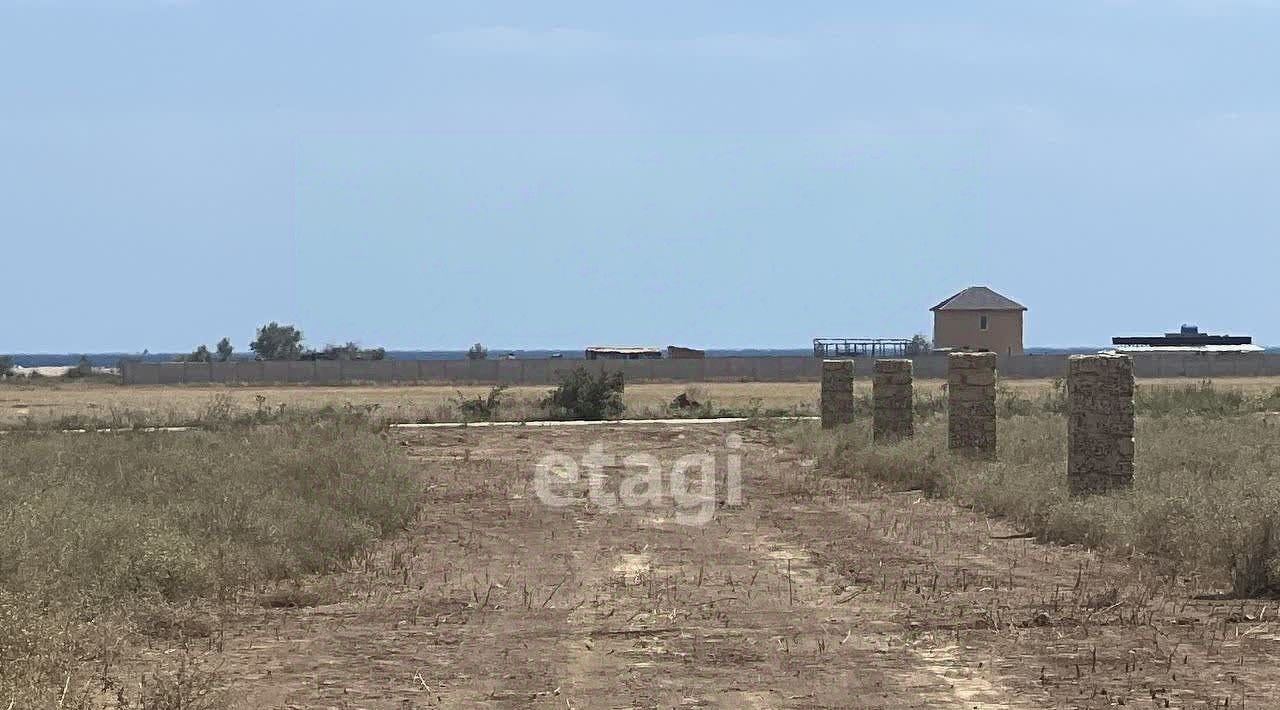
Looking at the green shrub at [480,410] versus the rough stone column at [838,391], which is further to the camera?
the green shrub at [480,410]

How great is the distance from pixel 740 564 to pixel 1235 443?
12.4 metres

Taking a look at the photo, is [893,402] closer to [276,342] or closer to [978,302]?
[978,302]

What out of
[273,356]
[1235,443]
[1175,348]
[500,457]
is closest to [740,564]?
[1235,443]

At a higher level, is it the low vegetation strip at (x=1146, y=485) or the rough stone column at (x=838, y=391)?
the rough stone column at (x=838, y=391)

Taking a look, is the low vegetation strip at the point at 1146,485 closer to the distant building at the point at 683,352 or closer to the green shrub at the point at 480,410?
the green shrub at the point at 480,410

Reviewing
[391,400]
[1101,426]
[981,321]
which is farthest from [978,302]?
[1101,426]

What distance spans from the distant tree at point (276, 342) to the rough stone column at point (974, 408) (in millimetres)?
113512

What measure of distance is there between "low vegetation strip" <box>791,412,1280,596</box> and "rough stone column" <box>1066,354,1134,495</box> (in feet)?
1.07

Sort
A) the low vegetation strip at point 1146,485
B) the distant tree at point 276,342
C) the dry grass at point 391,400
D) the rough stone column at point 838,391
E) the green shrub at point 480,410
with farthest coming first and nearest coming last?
the distant tree at point 276,342
the green shrub at point 480,410
the dry grass at point 391,400
the rough stone column at point 838,391
the low vegetation strip at point 1146,485

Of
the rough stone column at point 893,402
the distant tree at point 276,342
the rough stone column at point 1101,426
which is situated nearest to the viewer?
the rough stone column at point 1101,426

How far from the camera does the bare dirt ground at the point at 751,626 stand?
8.95 m

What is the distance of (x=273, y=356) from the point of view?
132 meters

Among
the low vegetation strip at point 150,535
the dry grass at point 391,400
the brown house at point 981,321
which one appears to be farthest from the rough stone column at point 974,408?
the brown house at point 981,321

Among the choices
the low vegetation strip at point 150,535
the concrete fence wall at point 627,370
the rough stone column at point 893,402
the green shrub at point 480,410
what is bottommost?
the low vegetation strip at point 150,535
